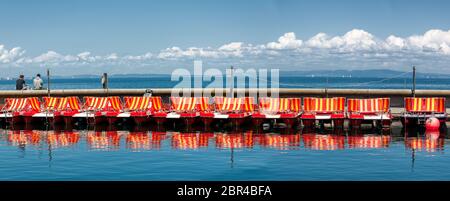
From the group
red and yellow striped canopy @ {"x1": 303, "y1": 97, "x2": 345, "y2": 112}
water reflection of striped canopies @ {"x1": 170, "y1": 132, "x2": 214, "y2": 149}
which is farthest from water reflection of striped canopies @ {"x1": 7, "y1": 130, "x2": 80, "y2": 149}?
red and yellow striped canopy @ {"x1": 303, "y1": 97, "x2": 345, "y2": 112}

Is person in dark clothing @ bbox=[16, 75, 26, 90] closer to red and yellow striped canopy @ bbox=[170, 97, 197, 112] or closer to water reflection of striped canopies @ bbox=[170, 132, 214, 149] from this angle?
red and yellow striped canopy @ bbox=[170, 97, 197, 112]

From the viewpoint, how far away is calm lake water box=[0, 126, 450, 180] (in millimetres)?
19781

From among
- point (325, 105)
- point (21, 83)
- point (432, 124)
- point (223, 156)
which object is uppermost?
point (21, 83)

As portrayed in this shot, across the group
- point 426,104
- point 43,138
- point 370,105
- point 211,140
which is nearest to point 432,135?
point 426,104

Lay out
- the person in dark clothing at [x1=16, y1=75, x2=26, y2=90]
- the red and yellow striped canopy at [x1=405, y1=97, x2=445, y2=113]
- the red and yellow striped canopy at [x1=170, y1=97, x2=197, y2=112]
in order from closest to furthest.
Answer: the red and yellow striped canopy at [x1=405, y1=97, x2=445, y2=113] → the red and yellow striped canopy at [x1=170, y1=97, x2=197, y2=112] → the person in dark clothing at [x1=16, y1=75, x2=26, y2=90]

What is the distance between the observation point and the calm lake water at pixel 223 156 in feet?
64.9

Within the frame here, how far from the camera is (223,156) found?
77.6 feet

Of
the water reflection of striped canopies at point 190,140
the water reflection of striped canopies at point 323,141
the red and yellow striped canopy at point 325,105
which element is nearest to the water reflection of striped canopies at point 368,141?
the water reflection of striped canopies at point 323,141

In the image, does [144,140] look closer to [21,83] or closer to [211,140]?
[211,140]

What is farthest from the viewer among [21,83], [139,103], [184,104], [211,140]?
[21,83]

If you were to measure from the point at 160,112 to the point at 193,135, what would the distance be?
4653 millimetres

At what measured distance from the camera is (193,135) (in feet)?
101

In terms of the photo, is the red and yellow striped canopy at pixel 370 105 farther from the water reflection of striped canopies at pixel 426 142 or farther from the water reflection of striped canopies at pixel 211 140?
the water reflection of striped canopies at pixel 426 142
